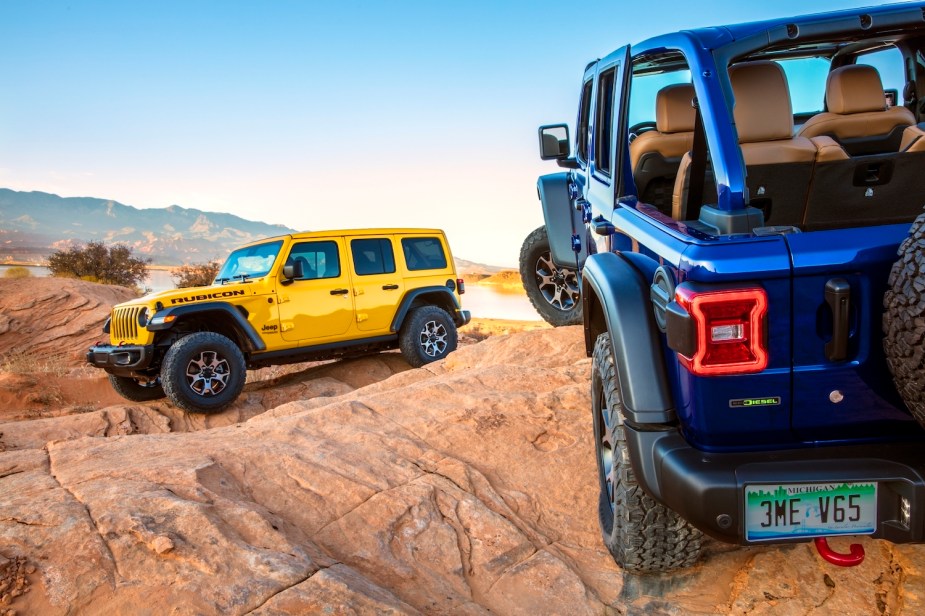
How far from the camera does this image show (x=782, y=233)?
7.12 ft

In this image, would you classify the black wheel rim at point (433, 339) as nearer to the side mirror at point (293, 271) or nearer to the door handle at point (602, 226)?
the side mirror at point (293, 271)

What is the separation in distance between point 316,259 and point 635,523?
297 inches

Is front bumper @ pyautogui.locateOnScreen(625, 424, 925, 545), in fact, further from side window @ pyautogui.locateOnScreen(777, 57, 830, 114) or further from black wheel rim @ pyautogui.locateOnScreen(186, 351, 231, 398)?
black wheel rim @ pyautogui.locateOnScreen(186, 351, 231, 398)

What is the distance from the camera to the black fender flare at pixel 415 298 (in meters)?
10.3

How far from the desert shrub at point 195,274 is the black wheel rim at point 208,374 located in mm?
13592

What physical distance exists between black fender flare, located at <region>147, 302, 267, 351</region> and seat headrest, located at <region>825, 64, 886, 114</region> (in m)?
6.96

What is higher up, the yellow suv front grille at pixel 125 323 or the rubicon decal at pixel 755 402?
the rubicon decal at pixel 755 402

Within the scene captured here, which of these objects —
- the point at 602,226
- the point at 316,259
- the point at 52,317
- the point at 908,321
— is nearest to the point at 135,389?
the point at 316,259

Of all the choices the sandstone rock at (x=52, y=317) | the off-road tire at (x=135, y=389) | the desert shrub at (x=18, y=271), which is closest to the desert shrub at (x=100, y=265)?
the desert shrub at (x=18, y=271)

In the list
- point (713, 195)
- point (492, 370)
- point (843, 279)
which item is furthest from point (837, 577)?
point (492, 370)

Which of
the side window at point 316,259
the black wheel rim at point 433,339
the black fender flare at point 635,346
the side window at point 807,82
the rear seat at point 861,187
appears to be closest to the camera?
the black fender flare at point 635,346

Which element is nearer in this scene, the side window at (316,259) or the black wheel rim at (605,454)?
the black wheel rim at (605,454)

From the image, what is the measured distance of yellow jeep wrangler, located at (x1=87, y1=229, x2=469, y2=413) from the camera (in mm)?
8242

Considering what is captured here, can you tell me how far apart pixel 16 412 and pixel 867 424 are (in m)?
10.6
